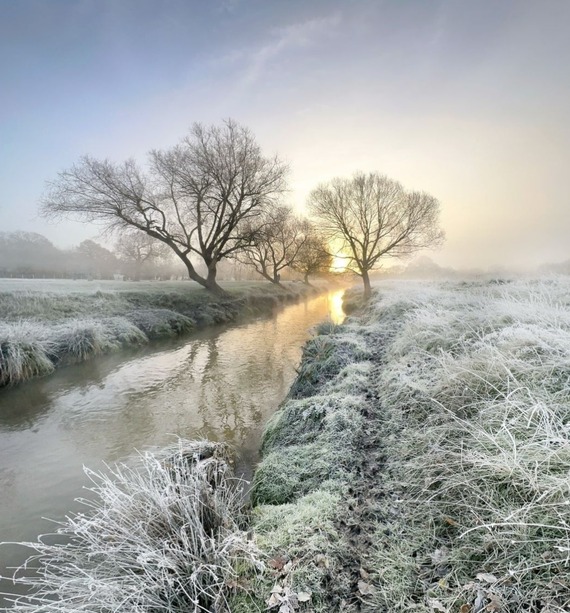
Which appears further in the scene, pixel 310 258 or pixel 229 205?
pixel 310 258

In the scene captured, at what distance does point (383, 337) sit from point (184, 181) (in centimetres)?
1567

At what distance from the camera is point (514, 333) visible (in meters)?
3.87

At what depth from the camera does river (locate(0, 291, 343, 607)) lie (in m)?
3.64

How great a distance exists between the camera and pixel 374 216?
70.7 feet

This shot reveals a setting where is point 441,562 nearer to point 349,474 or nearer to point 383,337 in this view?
point 349,474

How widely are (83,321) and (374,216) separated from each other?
60.7ft

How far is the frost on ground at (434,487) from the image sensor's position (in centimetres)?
176

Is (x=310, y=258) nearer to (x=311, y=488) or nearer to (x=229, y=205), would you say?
(x=229, y=205)

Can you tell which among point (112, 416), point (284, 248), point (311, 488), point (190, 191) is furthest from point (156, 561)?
point (284, 248)

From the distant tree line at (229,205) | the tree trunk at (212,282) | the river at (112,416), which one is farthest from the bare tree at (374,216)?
the river at (112,416)

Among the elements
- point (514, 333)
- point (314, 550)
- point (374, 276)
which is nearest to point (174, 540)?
point (314, 550)

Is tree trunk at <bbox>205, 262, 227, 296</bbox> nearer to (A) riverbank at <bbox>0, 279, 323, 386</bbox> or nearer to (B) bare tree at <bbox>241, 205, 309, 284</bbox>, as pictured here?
(A) riverbank at <bbox>0, 279, 323, 386</bbox>

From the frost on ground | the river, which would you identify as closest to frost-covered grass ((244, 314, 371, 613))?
the frost on ground

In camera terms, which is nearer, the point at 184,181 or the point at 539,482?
the point at 539,482
